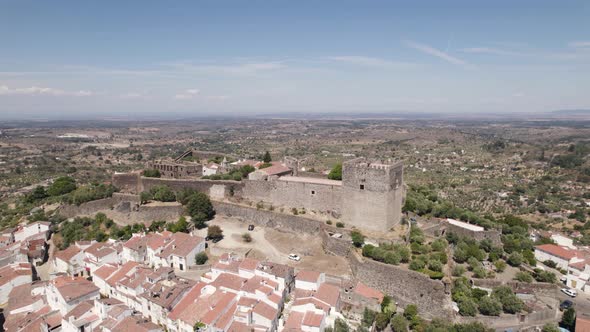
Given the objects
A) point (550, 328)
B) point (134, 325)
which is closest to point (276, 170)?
point (134, 325)

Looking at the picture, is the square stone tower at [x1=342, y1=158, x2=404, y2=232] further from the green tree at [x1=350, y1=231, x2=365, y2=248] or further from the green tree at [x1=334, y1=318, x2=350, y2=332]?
the green tree at [x1=334, y1=318, x2=350, y2=332]

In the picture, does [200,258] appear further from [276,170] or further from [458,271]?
[458,271]

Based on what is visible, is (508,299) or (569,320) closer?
(569,320)

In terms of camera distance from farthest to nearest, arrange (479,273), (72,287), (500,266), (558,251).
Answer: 1. (558,251)
2. (500,266)
3. (479,273)
4. (72,287)

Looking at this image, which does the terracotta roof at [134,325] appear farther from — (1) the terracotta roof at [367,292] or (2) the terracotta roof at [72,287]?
(1) the terracotta roof at [367,292]

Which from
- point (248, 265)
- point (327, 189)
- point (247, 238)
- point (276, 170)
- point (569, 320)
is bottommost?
point (569, 320)

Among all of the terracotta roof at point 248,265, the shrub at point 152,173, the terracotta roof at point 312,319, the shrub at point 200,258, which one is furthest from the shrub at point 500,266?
the shrub at point 152,173

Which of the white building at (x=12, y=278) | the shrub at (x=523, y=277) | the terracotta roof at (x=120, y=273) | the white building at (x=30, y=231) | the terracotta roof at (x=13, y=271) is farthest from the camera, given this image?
the white building at (x=30, y=231)
